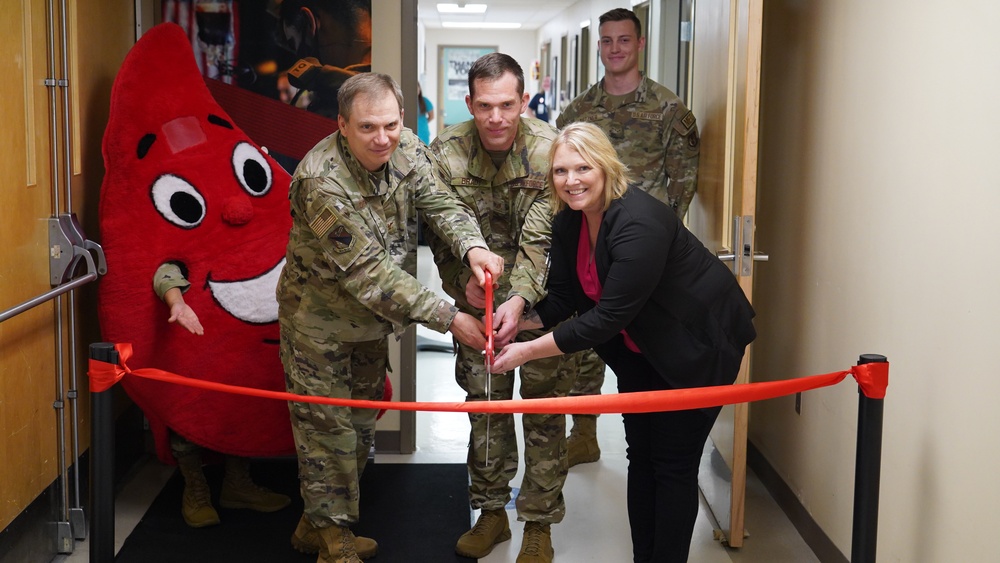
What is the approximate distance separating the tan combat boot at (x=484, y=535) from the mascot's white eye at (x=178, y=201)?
1378 mm

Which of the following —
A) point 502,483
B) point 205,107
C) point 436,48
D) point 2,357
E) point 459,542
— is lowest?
point 459,542

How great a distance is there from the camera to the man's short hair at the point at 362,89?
2.54 metres

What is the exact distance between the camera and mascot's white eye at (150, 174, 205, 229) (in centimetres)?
330

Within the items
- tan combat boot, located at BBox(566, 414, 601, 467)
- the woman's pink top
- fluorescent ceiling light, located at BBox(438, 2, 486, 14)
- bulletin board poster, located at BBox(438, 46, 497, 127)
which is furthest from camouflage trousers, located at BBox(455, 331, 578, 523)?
bulletin board poster, located at BBox(438, 46, 497, 127)

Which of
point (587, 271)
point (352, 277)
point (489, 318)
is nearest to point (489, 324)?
point (489, 318)

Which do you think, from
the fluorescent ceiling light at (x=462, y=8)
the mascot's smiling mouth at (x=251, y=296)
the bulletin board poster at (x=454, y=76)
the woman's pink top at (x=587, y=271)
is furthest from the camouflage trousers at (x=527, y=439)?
the bulletin board poster at (x=454, y=76)

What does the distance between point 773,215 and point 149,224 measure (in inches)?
87.1

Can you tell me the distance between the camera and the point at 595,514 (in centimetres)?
349

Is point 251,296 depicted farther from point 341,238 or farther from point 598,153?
point 598,153

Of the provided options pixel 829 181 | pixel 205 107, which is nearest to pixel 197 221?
pixel 205 107

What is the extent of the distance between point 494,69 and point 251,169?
46.6 inches

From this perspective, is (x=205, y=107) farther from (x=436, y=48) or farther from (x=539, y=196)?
(x=436, y=48)

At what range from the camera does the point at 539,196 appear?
9.50 feet

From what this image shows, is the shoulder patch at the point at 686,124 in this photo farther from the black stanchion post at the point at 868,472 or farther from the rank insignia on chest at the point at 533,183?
the black stanchion post at the point at 868,472
